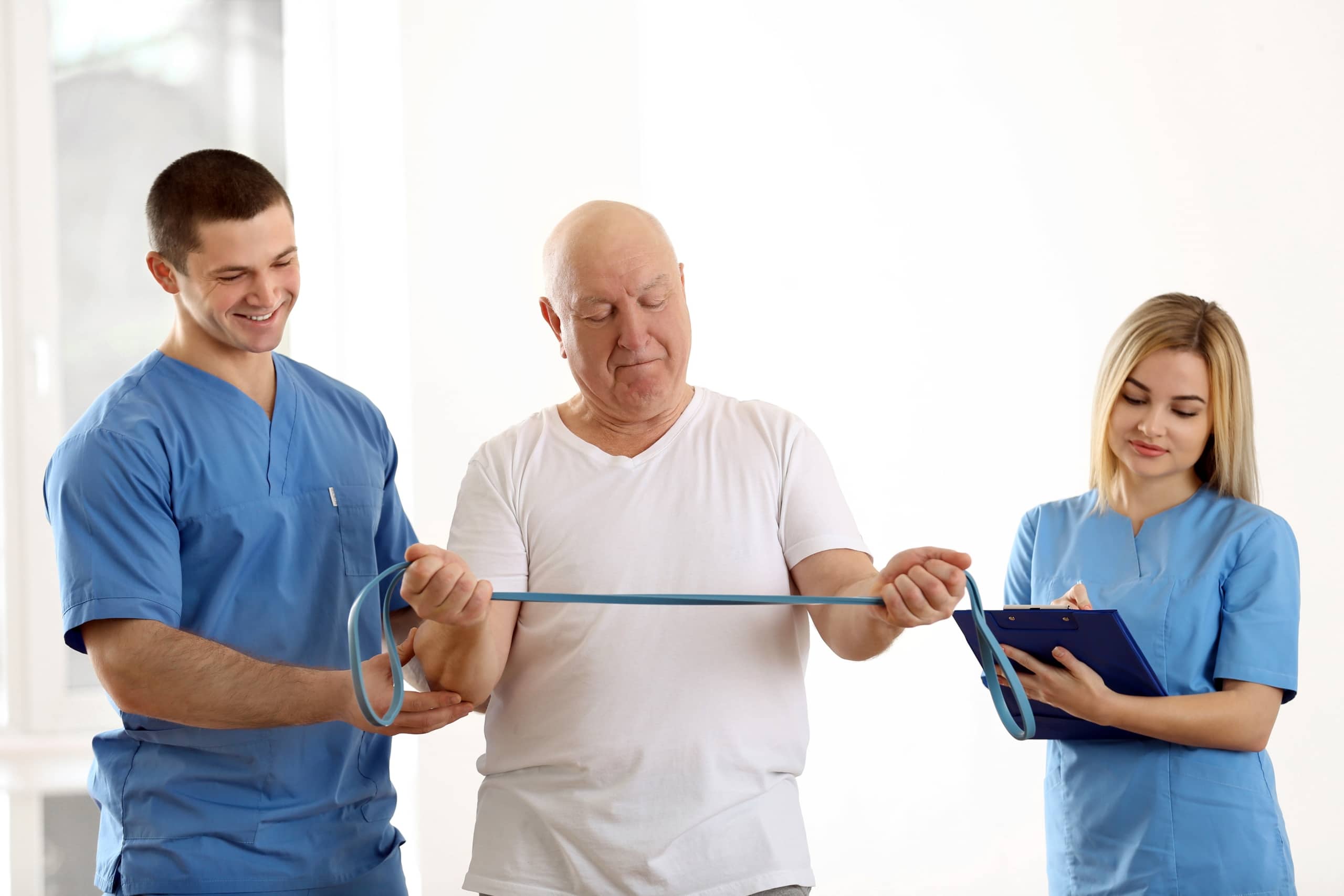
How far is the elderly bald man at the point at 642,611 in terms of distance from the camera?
129cm

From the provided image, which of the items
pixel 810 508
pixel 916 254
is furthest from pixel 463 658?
pixel 916 254

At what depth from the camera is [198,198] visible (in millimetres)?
1589

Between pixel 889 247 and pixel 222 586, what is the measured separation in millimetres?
2070

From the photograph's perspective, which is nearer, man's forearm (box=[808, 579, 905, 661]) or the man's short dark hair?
man's forearm (box=[808, 579, 905, 661])

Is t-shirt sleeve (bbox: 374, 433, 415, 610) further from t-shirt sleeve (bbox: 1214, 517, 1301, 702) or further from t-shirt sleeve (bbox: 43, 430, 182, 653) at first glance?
t-shirt sleeve (bbox: 1214, 517, 1301, 702)

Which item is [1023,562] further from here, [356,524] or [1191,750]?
[356,524]

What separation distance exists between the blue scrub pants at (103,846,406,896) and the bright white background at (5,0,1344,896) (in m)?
1.18

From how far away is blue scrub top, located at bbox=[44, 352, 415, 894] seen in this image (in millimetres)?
1508

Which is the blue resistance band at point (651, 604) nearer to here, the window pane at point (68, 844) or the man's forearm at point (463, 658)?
the man's forearm at point (463, 658)

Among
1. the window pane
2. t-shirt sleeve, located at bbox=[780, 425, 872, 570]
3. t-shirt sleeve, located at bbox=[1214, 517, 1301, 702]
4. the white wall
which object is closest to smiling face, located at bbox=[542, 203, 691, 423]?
t-shirt sleeve, located at bbox=[780, 425, 872, 570]

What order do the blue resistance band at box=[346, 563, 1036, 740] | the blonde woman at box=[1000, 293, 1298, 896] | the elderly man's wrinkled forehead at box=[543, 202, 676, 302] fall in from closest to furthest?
1. the blue resistance band at box=[346, 563, 1036, 740]
2. the elderly man's wrinkled forehead at box=[543, 202, 676, 302]
3. the blonde woman at box=[1000, 293, 1298, 896]

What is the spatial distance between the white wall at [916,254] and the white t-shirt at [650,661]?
1556mm

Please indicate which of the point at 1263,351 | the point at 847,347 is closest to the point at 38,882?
the point at 847,347

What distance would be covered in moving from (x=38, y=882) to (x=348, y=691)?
1.98m
